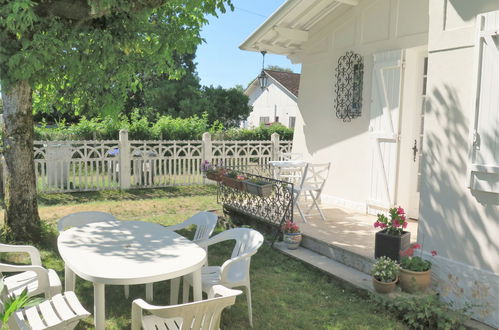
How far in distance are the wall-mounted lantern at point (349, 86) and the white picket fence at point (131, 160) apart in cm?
242

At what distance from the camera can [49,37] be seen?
4.21 metres

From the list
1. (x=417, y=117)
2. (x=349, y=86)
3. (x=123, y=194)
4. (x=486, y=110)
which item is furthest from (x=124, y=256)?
(x=123, y=194)

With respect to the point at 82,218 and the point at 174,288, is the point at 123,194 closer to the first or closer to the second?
the point at 82,218

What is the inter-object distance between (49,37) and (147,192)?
6147mm

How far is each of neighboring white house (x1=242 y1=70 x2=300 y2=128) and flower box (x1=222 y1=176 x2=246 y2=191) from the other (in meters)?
15.7

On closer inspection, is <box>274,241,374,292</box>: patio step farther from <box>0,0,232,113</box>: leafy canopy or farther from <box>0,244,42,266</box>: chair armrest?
<box>0,0,232,113</box>: leafy canopy

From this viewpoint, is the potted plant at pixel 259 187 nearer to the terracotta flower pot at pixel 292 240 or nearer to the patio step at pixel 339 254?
the terracotta flower pot at pixel 292 240

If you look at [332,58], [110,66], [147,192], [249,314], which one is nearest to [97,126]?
[147,192]

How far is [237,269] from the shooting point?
3.64 m

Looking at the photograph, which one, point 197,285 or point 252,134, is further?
point 252,134

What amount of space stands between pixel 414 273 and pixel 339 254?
3.97 ft

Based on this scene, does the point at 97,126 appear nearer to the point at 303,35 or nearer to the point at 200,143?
the point at 200,143

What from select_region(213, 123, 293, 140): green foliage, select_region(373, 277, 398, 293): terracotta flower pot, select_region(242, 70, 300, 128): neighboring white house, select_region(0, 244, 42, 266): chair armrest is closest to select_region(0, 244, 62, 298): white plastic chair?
select_region(0, 244, 42, 266): chair armrest

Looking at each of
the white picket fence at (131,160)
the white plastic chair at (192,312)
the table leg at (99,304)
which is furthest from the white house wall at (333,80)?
the table leg at (99,304)
